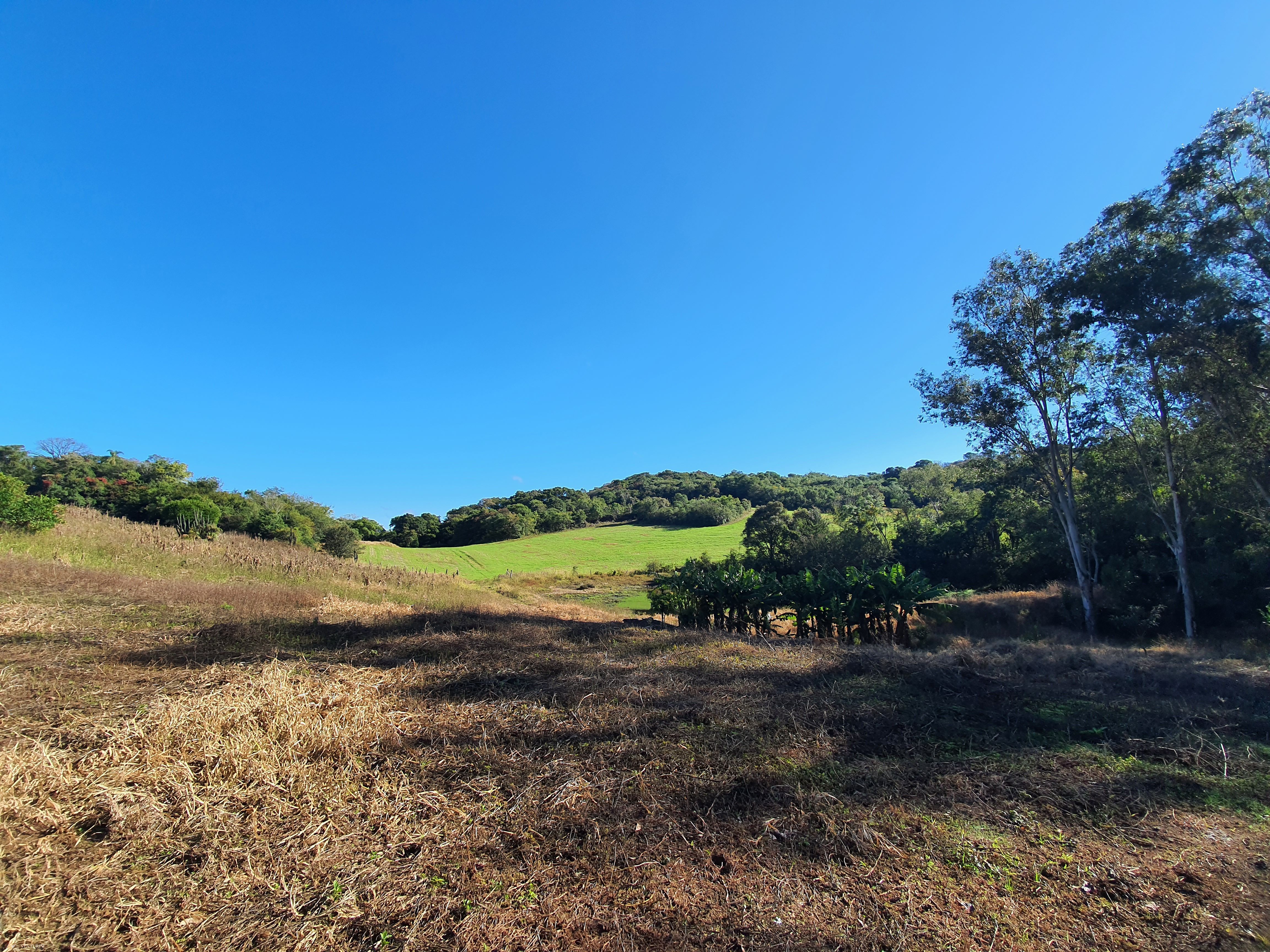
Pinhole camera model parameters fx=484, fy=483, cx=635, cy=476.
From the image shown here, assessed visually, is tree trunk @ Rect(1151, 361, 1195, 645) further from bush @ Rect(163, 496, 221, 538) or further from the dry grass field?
bush @ Rect(163, 496, 221, 538)

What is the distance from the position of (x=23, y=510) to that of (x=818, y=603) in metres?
20.1

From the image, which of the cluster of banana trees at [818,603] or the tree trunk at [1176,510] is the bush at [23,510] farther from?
the tree trunk at [1176,510]

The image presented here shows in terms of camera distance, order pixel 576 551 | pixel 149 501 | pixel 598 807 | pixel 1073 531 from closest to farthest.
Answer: pixel 598 807 < pixel 1073 531 < pixel 149 501 < pixel 576 551

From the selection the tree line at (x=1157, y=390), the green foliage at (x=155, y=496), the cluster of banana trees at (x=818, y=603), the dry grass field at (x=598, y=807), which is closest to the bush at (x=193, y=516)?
the green foliage at (x=155, y=496)

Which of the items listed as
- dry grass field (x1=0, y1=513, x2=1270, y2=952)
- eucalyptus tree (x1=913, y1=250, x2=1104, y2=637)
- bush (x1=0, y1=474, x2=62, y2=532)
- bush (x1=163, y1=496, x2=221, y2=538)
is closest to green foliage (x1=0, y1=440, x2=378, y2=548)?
bush (x1=163, y1=496, x2=221, y2=538)

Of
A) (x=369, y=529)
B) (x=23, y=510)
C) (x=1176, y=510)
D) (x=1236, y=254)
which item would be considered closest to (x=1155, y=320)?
(x=1236, y=254)

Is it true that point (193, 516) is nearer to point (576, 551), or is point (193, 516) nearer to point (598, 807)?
point (598, 807)

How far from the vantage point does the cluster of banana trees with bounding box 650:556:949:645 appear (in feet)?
39.2

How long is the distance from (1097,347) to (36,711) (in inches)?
984

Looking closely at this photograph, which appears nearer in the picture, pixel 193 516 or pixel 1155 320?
pixel 1155 320

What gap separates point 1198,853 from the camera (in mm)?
2887

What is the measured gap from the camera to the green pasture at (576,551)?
142 ft

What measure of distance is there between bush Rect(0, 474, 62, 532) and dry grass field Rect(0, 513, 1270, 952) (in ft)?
27.3

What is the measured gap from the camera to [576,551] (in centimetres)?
5700
